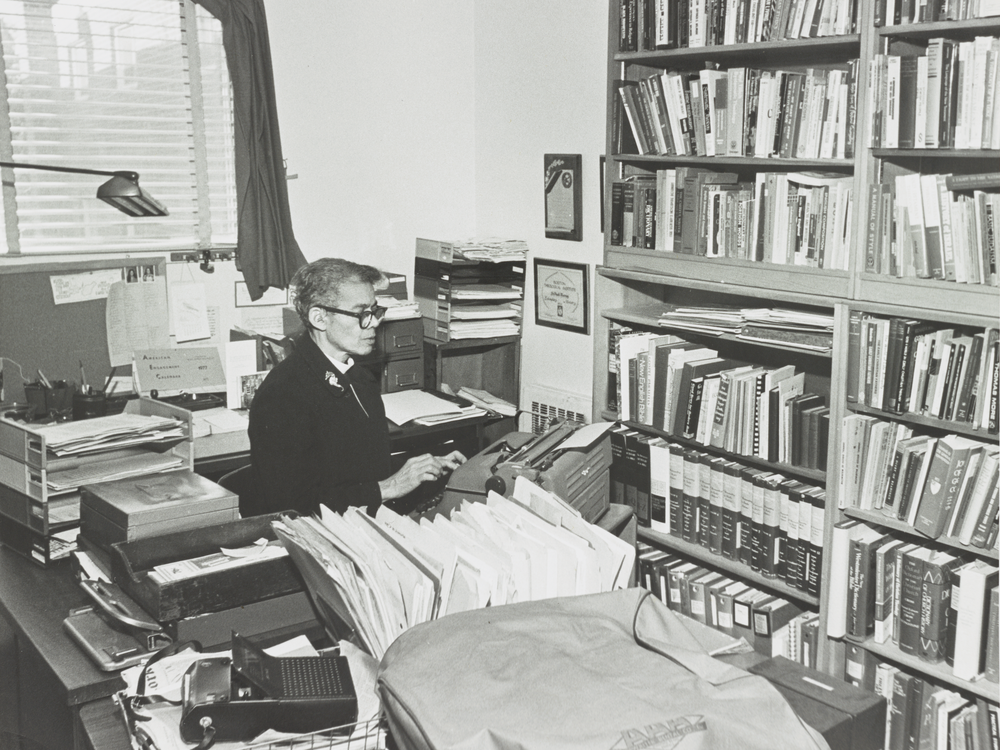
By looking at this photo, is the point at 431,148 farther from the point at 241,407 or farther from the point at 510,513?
the point at 510,513

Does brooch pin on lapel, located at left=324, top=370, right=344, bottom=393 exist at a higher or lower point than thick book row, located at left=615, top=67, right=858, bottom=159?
lower

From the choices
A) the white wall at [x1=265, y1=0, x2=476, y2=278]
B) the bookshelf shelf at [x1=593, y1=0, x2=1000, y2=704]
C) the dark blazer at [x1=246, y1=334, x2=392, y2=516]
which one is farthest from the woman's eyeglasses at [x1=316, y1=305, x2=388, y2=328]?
the white wall at [x1=265, y1=0, x2=476, y2=278]

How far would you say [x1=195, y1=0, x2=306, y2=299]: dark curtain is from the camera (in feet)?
13.1

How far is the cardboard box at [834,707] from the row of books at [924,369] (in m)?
1.20

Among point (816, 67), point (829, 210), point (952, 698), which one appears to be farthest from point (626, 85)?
point (952, 698)

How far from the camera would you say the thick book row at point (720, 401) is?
10.4ft

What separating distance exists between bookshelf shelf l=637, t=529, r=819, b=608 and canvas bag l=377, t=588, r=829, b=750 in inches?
64.9

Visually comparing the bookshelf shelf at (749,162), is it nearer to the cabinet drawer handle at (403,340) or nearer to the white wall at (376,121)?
the cabinet drawer handle at (403,340)

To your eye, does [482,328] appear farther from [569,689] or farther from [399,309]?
[569,689]

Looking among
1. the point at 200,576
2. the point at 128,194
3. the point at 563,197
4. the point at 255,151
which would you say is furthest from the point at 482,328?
the point at 200,576

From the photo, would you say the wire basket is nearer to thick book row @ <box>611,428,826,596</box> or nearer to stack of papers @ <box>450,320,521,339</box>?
thick book row @ <box>611,428,826,596</box>

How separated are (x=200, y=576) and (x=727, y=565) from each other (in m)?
1.92

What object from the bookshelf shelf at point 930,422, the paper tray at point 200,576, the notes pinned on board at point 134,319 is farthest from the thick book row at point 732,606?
the notes pinned on board at point 134,319

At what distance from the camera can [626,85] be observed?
3520 millimetres
